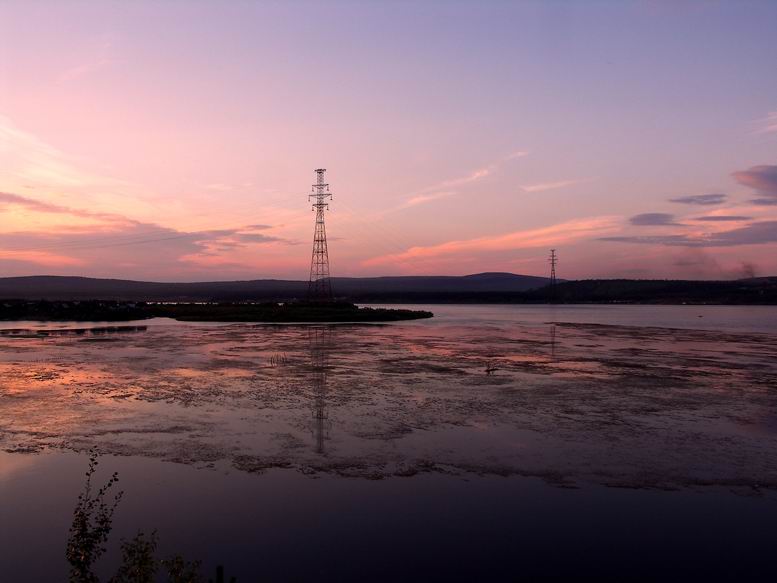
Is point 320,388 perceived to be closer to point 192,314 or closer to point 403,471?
point 403,471

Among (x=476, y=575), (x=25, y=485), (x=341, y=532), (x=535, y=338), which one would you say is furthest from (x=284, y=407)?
(x=535, y=338)

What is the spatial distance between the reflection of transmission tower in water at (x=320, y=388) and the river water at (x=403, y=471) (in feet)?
0.52

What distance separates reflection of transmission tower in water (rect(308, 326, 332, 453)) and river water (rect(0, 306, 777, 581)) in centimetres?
16

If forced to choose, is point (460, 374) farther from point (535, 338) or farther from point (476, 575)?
point (535, 338)

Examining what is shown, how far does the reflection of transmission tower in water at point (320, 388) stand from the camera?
49.4 ft

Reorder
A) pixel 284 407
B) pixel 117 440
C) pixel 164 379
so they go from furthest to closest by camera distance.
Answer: pixel 164 379 < pixel 284 407 < pixel 117 440

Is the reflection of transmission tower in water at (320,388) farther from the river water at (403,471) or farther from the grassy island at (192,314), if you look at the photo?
the grassy island at (192,314)

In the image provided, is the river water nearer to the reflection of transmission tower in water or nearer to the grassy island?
the reflection of transmission tower in water

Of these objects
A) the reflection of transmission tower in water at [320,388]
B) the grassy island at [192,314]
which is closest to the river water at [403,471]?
the reflection of transmission tower in water at [320,388]

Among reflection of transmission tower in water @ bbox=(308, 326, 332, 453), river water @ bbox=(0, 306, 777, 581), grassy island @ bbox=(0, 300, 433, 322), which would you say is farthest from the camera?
grassy island @ bbox=(0, 300, 433, 322)

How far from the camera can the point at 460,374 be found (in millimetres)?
26125

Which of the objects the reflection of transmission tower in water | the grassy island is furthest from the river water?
the grassy island

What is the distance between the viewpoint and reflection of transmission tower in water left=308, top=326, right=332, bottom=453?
15051mm

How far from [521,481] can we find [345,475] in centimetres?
367
